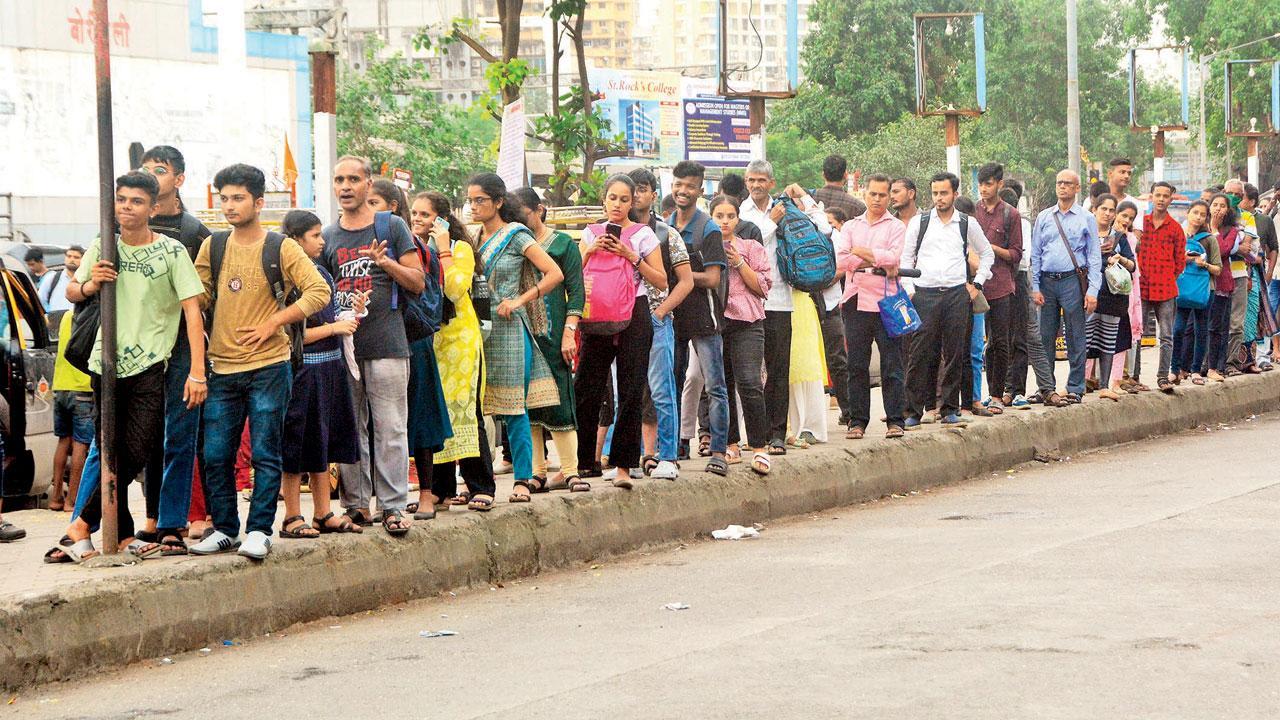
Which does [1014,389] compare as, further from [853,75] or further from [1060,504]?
[853,75]

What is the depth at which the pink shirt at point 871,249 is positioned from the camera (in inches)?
461

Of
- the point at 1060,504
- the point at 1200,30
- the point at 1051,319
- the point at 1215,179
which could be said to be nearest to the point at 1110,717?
the point at 1060,504

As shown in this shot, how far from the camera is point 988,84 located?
6644cm

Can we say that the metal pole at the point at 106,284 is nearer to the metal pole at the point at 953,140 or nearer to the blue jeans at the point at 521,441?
the blue jeans at the point at 521,441

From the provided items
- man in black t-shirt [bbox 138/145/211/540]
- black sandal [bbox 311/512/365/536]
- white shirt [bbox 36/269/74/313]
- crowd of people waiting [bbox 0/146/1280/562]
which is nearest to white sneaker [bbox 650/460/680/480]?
crowd of people waiting [bbox 0/146/1280/562]

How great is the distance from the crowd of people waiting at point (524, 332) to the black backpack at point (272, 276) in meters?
0.01

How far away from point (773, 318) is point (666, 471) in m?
1.69

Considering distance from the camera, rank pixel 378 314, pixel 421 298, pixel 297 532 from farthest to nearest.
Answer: pixel 421 298, pixel 378 314, pixel 297 532

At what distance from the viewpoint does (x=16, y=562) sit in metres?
7.35

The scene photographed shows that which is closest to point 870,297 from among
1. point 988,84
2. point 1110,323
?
point 1110,323

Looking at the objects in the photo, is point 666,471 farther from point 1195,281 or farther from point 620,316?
point 1195,281

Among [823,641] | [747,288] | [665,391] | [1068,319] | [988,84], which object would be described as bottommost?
Answer: [823,641]

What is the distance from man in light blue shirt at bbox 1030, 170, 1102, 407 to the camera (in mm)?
13406

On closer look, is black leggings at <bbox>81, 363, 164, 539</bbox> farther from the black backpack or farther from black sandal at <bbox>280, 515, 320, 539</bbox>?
black sandal at <bbox>280, 515, 320, 539</bbox>
